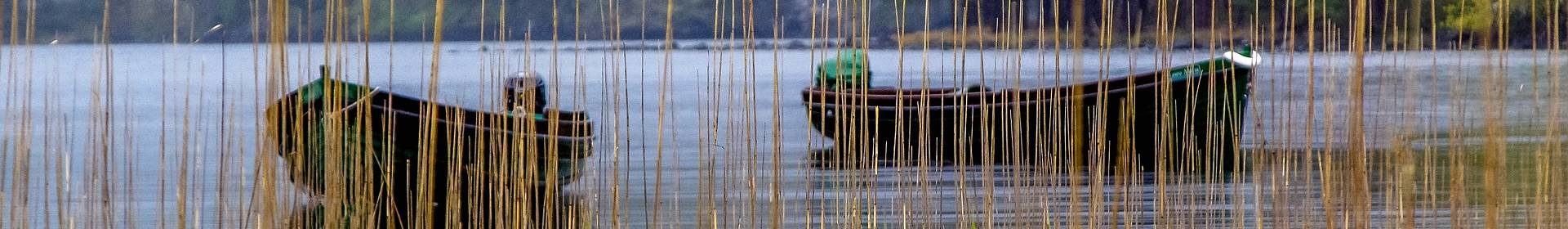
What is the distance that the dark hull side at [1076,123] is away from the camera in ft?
5.99

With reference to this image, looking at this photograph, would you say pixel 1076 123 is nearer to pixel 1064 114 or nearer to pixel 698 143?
pixel 698 143

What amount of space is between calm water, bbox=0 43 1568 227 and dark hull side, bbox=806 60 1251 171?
53 millimetres

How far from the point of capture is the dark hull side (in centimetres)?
183

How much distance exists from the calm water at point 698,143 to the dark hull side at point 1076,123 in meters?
0.05

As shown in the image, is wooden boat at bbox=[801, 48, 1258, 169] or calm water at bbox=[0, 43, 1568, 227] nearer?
calm water at bbox=[0, 43, 1568, 227]

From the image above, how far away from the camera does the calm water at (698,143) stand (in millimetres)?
1742

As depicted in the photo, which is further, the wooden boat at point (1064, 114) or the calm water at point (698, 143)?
the wooden boat at point (1064, 114)

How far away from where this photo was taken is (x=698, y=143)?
3.66 metres

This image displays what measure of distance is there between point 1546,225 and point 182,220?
5.11ft

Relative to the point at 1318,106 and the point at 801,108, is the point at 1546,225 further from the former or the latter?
the point at 801,108

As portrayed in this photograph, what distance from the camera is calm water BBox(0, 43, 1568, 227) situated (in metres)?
1.74

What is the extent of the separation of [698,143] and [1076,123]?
2455 millimetres

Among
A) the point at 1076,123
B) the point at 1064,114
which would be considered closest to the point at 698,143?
the point at 1076,123

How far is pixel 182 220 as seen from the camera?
5.66ft
